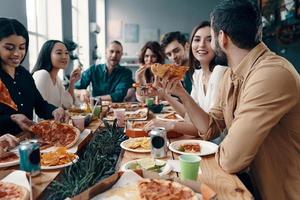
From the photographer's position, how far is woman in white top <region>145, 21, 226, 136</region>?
1957mm

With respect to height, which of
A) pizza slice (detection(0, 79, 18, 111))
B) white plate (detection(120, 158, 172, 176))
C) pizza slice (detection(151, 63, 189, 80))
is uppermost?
pizza slice (detection(151, 63, 189, 80))

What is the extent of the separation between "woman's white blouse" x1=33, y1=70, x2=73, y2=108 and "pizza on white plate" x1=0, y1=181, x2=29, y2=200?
1.78 metres

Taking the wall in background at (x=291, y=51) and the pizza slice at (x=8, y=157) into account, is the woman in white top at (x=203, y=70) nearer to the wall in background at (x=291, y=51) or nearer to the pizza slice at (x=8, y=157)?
the pizza slice at (x=8, y=157)

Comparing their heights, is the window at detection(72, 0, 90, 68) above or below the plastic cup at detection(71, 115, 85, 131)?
above

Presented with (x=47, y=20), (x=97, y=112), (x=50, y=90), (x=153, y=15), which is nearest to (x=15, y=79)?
(x=97, y=112)

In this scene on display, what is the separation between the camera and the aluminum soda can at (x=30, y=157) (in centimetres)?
105

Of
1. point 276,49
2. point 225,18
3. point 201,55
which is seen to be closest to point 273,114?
point 225,18

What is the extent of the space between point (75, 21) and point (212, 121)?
196 inches

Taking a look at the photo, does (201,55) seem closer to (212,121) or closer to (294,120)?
(212,121)

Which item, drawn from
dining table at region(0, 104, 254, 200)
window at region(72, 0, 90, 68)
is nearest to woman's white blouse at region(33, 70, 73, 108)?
dining table at region(0, 104, 254, 200)

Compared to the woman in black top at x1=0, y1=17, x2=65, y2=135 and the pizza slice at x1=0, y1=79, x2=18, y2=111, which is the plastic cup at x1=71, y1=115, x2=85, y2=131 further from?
the pizza slice at x1=0, y1=79, x2=18, y2=111

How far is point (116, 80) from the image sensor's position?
3.74 m

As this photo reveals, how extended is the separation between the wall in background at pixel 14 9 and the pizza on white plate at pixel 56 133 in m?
1.35

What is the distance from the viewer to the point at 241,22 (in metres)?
1.24
